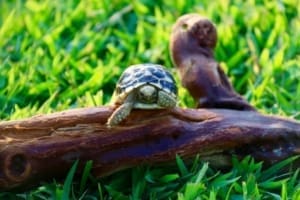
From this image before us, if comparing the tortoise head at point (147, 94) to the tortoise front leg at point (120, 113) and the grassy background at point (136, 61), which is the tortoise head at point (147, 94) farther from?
the grassy background at point (136, 61)

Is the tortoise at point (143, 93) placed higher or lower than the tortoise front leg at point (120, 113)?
higher

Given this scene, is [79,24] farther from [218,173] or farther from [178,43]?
[218,173]

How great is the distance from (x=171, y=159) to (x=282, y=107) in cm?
72

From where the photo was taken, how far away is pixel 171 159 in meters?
2.57

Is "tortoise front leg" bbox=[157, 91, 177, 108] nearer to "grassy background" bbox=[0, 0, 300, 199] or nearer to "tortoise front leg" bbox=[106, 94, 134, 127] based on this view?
"tortoise front leg" bbox=[106, 94, 134, 127]

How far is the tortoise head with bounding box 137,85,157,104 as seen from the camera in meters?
2.55

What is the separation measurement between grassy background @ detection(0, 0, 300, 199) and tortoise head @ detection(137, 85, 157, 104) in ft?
0.70

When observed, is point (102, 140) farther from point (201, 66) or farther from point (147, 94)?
point (201, 66)

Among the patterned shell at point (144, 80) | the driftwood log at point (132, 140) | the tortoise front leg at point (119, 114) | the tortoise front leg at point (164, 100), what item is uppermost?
the patterned shell at point (144, 80)

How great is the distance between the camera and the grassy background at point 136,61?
2578 mm

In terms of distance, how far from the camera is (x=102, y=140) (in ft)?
8.25

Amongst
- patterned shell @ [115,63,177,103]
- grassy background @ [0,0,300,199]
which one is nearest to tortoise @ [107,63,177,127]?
patterned shell @ [115,63,177,103]

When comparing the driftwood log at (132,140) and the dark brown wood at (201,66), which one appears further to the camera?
the dark brown wood at (201,66)

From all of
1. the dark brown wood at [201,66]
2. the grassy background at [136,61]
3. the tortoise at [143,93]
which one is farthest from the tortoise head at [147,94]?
the dark brown wood at [201,66]
